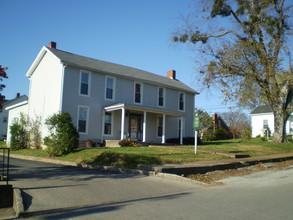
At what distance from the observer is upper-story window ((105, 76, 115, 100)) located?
900 inches

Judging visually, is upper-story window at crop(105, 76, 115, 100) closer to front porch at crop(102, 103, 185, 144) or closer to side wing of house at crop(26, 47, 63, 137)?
front porch at crop(102, 103, 185, 144)

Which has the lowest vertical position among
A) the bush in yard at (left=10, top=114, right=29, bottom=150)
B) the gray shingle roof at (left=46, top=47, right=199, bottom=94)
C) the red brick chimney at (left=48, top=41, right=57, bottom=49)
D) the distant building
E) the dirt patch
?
the dirt patch

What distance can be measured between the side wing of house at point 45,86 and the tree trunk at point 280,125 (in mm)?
16106

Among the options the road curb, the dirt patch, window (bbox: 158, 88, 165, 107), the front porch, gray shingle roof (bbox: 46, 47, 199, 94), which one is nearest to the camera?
the road curb

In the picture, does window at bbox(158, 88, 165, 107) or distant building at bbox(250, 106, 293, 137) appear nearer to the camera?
window at bbox(158, 88, 165, 107)

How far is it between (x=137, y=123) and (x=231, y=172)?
530 inches

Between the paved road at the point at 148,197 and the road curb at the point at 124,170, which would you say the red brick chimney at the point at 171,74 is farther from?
the paved road at the point at 148,197

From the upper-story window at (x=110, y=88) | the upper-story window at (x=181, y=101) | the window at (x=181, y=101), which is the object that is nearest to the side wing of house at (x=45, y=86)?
the upper-story window at (x=110, y=88)

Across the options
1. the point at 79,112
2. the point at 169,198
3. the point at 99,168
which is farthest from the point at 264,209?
the point at 79,112

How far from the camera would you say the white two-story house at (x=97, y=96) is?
2091cm

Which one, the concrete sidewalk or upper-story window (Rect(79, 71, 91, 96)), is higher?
upper-story window (Rect(79, 71, 91, 96))

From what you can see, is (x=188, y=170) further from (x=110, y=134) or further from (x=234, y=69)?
(x=110, y=134)

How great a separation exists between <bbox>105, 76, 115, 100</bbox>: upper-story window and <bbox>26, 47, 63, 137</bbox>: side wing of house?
376cm

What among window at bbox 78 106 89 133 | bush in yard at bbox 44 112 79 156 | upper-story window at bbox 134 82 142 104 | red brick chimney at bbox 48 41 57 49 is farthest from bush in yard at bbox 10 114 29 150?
upper-story window at bbox 134 82 142 104
